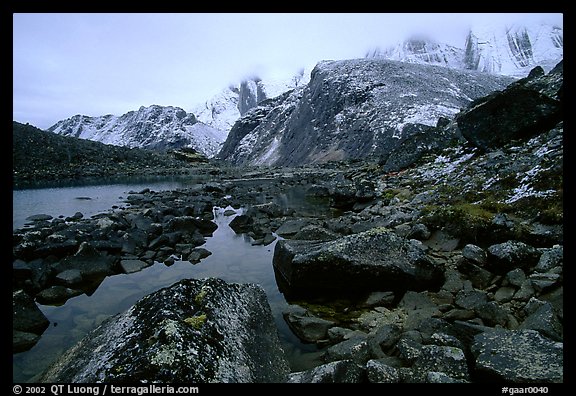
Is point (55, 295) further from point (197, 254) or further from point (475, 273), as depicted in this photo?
point (475, 273)

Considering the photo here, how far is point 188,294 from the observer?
193 inches

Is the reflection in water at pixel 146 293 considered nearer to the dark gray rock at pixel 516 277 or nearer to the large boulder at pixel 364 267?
the large boulder at pixel 364 267

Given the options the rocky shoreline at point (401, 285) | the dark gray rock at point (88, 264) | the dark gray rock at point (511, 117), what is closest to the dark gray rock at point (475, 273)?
the rocky shoreline at point (401, 285)

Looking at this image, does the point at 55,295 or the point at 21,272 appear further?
the point at 21,272

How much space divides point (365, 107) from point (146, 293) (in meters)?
120

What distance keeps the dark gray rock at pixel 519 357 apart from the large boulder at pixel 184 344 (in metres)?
2.76

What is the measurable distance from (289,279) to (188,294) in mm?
4140

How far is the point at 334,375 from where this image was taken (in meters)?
3.88

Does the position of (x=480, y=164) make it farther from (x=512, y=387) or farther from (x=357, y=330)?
(x=512, y=387)

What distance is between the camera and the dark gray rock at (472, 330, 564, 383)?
3.51 meters

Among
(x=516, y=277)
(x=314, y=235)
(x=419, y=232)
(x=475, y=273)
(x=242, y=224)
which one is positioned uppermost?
(x=419, y=232)

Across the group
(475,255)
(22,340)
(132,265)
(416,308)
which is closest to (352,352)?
(416,308)

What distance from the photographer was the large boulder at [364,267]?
753 centimetres
